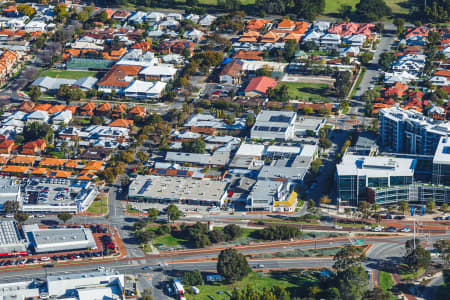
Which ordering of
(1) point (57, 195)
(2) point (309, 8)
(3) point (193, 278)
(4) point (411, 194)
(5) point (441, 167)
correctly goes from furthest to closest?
(2) point (309, 8)
(1) point (57, 195)
(4) point (411, 194)
(5) point (441, 167)
(3) point (193, 278)

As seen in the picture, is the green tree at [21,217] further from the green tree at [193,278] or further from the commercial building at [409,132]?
the commercial building at [409,132]

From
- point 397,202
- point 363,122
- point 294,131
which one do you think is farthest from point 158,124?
point 397,202

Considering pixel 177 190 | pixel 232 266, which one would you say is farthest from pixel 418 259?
pixel 177 190

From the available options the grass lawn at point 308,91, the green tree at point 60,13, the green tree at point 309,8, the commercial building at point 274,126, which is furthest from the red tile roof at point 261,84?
the green tree at point 60,13

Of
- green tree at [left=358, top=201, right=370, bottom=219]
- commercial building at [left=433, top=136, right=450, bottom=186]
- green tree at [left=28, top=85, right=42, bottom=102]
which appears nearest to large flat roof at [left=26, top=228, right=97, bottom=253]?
green tree at [left=358, top=201, right=370, bottom=219]

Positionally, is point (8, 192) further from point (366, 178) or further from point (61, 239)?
point (366, 178)

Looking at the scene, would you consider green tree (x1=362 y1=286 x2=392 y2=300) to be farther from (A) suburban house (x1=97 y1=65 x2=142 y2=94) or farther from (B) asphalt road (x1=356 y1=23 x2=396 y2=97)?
(A) suburban house (x1=97 y1=65 x2=142 y2=94)
